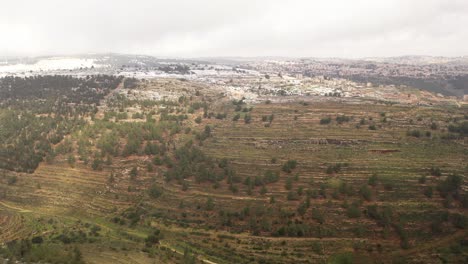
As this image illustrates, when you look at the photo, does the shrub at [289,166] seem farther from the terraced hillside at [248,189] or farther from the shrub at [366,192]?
the shrub at [366,192]

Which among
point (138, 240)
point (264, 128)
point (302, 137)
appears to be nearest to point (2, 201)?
point (138, 240)

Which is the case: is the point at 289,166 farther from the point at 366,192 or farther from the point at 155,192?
the point at 155,192

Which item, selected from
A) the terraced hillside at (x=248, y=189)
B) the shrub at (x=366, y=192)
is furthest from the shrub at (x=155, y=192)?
the shrub at (x=366, y=192)

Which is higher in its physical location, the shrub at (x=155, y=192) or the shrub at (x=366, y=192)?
the shrub at (x=366, y=192)

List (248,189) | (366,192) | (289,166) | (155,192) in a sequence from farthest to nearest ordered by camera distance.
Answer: (289,166) < (248,189) < (155,192) < (366,192)

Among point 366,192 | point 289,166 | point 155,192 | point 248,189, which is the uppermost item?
point 289,166

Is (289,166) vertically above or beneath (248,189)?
above

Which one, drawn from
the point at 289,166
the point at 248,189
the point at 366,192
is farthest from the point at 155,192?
the point at 366,192

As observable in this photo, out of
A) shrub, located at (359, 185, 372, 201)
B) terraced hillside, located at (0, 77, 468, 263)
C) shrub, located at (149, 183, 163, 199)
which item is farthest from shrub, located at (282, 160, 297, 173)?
shrub, located at (149, 183, 163, 199)

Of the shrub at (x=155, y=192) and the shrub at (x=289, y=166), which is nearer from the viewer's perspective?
the shrub at (x=155, y=192)
